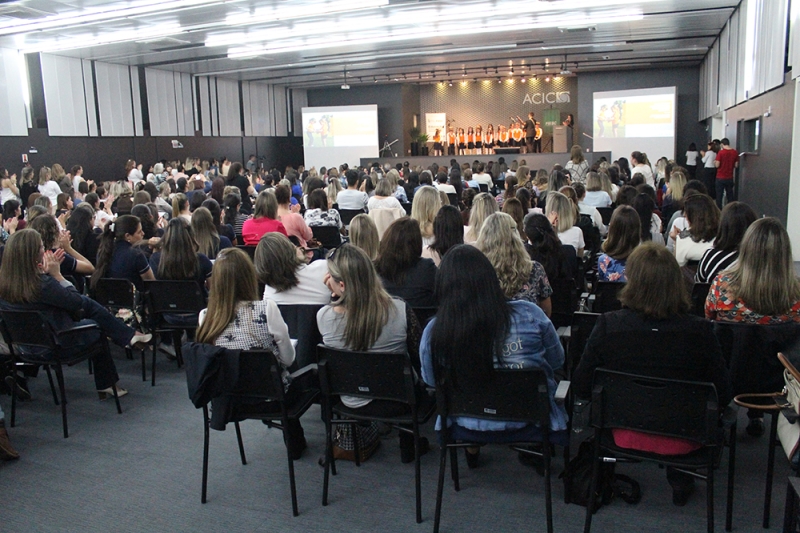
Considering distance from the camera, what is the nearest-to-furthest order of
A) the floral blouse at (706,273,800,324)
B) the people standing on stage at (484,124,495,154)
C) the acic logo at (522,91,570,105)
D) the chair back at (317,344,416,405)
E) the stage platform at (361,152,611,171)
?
the chair back at (317,344,416,405)
the floral blouse at (706,273,800,324)
the stage platform at (361,152,611,171)
the people standing on stage at (484,124,495,154)
the acic logo at (522,91,570,105)

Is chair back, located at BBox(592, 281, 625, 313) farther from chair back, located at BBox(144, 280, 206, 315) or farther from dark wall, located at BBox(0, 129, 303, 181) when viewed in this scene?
dark wall, located at BBox(0, 129, 303, 181)

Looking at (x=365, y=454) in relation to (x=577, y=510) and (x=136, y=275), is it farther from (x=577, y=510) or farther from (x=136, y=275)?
(x=136, y=275)

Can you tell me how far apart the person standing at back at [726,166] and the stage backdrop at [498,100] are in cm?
1214

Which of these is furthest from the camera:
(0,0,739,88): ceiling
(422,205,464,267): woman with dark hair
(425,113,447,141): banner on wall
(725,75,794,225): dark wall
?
(425,113,447,141): banner on wall

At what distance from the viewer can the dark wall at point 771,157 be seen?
8180mm

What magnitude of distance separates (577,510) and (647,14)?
37.5ft

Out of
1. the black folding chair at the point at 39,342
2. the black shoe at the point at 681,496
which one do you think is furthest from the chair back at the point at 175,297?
the black shoe at the point at 681,496

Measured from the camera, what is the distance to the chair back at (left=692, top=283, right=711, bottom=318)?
3656mm

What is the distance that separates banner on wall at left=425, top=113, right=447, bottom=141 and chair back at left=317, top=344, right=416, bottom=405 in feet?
75.2

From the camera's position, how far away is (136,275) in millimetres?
4934

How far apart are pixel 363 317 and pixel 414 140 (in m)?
21.6

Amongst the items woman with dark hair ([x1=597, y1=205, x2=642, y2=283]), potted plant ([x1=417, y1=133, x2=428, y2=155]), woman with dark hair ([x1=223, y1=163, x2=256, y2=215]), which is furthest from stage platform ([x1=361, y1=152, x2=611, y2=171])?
woman with dark hair ([x1=597, y1=205, x2=642, y2=283])

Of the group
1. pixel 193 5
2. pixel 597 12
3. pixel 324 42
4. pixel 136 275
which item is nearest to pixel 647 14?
pixel 597 12

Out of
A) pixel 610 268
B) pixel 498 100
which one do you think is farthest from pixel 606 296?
Answer: pixel 498 100
